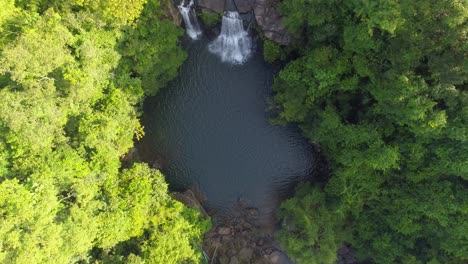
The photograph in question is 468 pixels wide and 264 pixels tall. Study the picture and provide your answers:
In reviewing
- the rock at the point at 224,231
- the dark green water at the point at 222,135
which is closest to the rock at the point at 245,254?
the rock at the point at 224,231

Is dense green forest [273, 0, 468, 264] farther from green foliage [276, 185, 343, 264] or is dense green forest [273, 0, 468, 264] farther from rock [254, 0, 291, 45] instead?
rock [254, 0, 291, 45]

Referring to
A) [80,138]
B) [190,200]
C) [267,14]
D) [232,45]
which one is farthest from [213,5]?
[190,200]

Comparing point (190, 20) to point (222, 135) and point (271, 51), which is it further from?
point (222, 135)

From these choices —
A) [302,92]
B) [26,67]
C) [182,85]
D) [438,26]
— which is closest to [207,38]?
[182,85]

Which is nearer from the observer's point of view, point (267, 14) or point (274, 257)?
point (267, 14)

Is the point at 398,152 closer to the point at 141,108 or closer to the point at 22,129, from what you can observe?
the point at 141,108

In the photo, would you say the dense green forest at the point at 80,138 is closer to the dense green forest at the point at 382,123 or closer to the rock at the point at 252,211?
the rock at the point at 252,211
